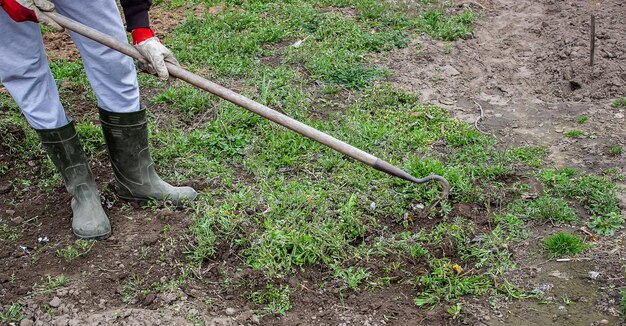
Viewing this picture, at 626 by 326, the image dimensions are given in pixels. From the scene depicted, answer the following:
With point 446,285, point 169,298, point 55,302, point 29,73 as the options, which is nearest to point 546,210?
point 446,285

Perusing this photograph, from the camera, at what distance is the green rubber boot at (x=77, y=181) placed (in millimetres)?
3693

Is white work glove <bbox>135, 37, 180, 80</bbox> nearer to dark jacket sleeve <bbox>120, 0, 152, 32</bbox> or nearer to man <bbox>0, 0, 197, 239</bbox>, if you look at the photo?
man <bbox>0, 0, 197, 239</bbox>

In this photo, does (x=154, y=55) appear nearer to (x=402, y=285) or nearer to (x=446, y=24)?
(x=402, y=285)

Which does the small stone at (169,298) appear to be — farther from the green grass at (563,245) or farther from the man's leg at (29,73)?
the green grass at (563,245)

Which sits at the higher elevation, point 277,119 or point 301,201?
point 277,119

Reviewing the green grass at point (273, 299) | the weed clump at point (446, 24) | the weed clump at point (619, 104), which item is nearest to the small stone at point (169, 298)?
the green grass at point (273, 299)

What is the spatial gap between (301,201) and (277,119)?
29.3 inches

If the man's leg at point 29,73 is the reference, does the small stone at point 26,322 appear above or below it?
below

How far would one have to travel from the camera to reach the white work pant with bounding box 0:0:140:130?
343cm

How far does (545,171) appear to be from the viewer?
4230mm

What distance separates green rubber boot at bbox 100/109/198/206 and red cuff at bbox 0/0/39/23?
0.67m

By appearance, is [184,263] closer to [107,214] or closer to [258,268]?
[258,268]

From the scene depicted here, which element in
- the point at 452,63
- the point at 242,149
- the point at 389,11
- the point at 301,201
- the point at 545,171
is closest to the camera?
the point at 301,201

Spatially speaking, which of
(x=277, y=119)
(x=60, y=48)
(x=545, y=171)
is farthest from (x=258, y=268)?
(x=60, y=48)
